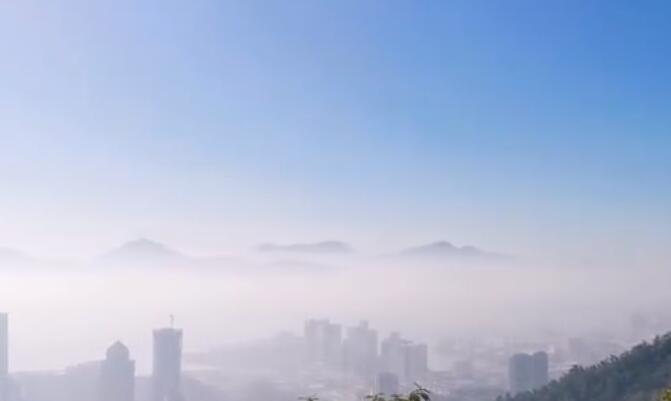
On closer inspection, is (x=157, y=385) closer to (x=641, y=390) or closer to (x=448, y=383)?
(x=448, y=383)

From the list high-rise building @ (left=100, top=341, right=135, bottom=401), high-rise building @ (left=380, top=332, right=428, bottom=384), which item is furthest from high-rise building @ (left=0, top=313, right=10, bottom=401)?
high-rise building @ (left=380, top=332, right=428, bottom=384)

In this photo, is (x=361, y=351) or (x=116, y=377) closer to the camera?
(x=116, y=377)

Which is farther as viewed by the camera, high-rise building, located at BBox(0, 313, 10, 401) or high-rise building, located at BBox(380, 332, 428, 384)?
high-rise building, located at BBox(380, 332, 428, 384)

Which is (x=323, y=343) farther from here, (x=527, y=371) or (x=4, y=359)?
(x=527, y=371)

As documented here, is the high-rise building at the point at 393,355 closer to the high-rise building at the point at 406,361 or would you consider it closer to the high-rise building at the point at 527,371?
the high-rise building at the point at 406,361

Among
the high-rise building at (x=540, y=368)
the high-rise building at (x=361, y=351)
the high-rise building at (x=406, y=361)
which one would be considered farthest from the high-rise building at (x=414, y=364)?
the high-rise building at (x=540, y=368)

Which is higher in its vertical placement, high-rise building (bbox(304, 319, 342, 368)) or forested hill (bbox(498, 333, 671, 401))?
forested hill (bbox(498, 333, 671, 401))

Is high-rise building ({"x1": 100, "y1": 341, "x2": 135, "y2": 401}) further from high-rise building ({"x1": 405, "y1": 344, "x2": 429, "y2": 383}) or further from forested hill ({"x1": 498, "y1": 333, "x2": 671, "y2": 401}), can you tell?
forested hill ({"x1": 498, "y1": 333, "x2": 671, "y2": 401})

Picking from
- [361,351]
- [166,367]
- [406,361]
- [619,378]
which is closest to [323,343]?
[361,351]
